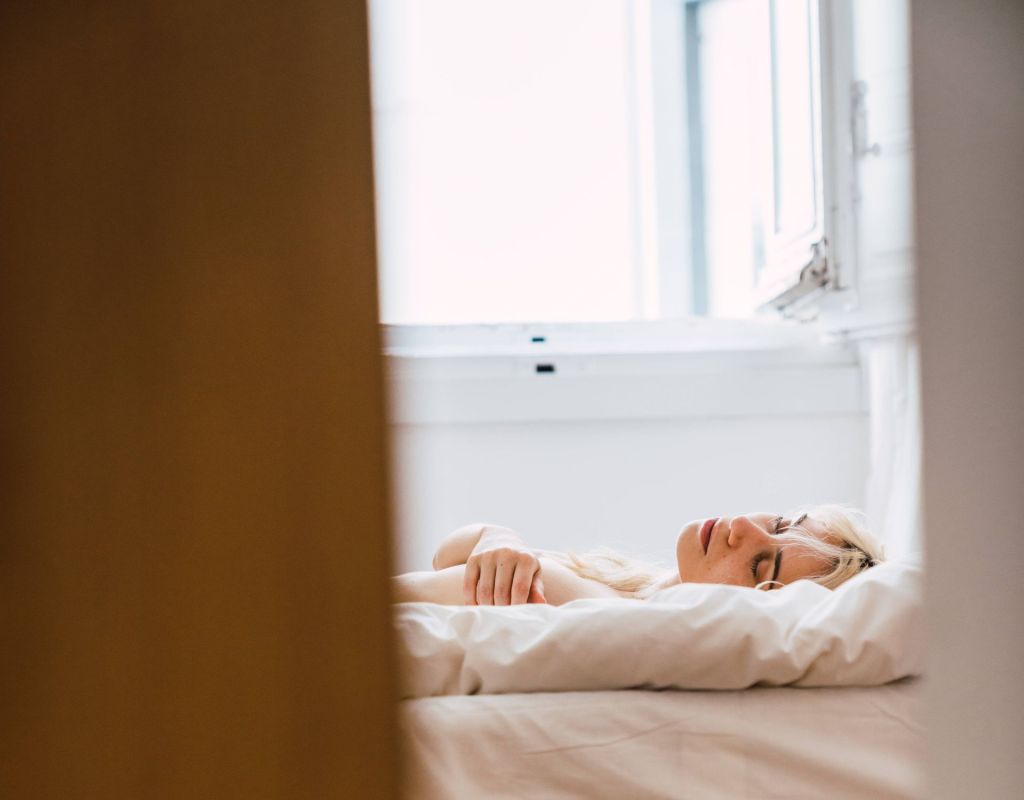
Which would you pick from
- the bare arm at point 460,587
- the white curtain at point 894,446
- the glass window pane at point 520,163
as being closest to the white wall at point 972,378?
the bare arm at point 460,587

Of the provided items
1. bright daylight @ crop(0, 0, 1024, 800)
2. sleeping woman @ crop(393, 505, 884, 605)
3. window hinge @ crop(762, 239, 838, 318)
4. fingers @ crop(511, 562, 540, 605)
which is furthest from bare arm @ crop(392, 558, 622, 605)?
bright daylight @ crop(0, 0, 1024, 800)

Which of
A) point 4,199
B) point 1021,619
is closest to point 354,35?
point 4,199

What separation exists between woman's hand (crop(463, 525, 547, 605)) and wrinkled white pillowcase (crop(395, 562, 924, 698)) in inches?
11.8

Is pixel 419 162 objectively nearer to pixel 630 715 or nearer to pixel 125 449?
pixel 630 715

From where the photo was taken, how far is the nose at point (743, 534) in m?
1.55

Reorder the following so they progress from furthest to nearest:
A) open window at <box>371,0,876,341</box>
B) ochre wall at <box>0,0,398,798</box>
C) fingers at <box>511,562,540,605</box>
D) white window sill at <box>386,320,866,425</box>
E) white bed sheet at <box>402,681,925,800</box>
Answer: open window at <box>371,0,876,341</box>
white window sill at <box>386,320,866,425</box>
fingers at <box>511,562,540,605</box>
white bed sheet at <box>402,681,925,800</box>
ochre wall at <box>0,0,398,798</box>

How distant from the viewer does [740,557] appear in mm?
1554

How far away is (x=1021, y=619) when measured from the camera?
0.53m

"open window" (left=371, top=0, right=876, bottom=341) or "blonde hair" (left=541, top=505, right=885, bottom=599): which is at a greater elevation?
"open window" (left=371, top=0, right=876, bottom=341)

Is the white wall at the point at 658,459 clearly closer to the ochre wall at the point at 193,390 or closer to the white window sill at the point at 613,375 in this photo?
the white window sill at the point at 613,375

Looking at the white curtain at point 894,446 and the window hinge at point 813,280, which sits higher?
the window hinge at point 813,280

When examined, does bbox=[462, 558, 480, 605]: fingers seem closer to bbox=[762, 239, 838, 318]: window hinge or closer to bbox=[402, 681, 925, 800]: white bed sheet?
bbox=[402, 681, 925, 800]: white bed sheet

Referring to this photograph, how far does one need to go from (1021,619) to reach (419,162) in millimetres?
2257

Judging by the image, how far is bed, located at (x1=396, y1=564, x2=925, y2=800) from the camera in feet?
3.53
